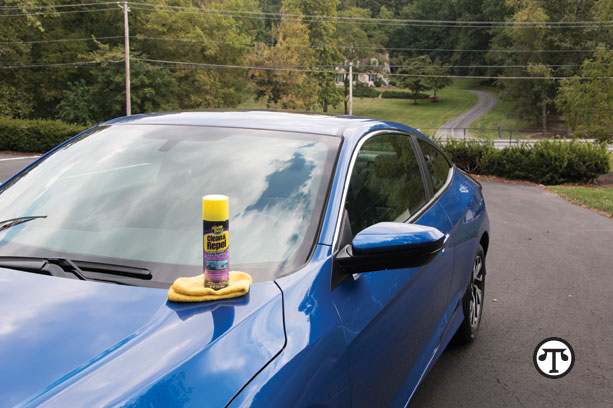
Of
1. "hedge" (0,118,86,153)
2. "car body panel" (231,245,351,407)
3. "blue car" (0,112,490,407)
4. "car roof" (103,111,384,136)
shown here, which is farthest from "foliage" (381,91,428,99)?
"car body panel" (231,245,351,407)

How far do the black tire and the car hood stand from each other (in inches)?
99.7

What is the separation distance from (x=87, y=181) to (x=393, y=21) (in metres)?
113

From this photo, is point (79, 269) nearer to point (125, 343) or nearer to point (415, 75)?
point (125, 343)

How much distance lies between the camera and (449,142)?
20.4 metres

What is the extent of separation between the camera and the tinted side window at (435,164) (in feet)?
11.9

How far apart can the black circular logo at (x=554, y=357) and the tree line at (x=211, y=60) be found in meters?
27.2

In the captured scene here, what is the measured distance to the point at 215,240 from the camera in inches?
64.3

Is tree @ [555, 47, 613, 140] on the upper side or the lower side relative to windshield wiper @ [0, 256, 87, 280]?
upper

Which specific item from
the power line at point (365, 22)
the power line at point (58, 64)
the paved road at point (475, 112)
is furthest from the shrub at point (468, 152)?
the paved road at point (475, 112)

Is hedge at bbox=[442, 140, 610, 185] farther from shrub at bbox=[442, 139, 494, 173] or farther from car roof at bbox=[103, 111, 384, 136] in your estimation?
car roof at bbox=[103, 111, 384, 136]

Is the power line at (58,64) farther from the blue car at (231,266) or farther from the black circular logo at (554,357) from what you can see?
the blue car at (231,266)

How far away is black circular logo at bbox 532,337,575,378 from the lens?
3.98 m

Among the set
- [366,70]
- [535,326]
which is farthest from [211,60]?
[535,326]

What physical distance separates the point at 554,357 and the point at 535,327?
48 centimetres
